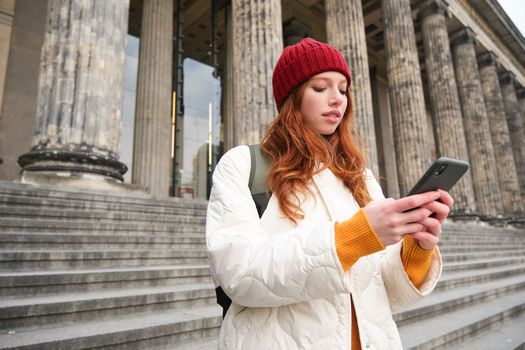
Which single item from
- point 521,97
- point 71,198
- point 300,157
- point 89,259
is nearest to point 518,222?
point 521,97

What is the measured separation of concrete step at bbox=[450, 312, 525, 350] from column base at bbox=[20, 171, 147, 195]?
197 inches

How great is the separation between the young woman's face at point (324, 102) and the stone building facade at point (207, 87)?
4848mm

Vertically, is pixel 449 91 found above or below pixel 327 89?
above

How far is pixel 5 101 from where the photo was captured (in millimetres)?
10664

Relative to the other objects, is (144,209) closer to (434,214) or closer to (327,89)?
(327,89)

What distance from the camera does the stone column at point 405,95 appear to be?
41.6 ft

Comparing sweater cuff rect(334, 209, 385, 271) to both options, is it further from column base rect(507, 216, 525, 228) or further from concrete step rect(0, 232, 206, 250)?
column base rect(507, 216, 525, 228)

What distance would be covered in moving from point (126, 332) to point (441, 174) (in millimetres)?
2280

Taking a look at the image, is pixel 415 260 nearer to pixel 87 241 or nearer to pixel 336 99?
pixel 336 99

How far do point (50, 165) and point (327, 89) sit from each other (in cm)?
515

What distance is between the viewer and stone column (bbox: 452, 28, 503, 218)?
17406 millimetres

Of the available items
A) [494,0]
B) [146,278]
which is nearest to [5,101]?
[146,278]

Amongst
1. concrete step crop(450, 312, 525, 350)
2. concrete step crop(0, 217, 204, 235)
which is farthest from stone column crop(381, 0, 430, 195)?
concrete step crop(0, 217, 204, 235)

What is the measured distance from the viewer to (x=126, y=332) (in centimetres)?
229
